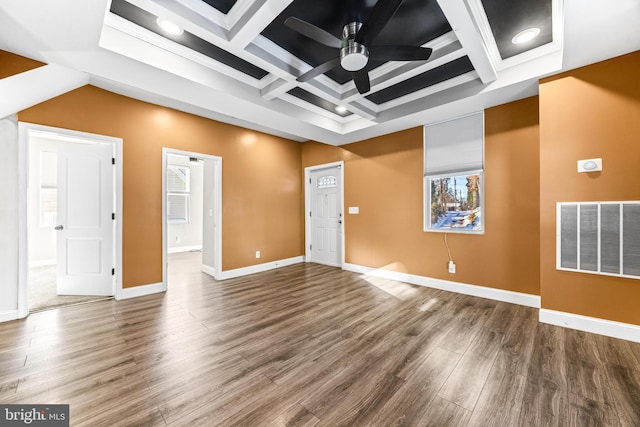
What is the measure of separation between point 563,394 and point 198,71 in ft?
13.9

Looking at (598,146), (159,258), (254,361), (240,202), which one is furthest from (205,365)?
(598,146)

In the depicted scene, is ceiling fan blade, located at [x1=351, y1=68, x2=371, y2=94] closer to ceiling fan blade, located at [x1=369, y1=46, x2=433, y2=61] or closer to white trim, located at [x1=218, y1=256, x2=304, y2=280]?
ceiling fan blade, located at [x1=369, y1=46, x2=433, y2=61]

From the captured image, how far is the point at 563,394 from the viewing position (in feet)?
5.40

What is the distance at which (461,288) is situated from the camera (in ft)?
11.9

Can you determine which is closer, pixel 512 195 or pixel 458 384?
pixel 458 384

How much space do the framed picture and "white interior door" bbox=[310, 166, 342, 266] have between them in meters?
1.96

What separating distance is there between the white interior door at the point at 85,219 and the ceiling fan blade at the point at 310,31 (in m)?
3.25

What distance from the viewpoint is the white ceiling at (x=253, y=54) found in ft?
6.09

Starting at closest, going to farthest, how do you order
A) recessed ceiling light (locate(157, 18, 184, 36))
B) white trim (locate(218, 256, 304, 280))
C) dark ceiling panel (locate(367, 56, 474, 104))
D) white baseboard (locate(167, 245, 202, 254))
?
recessed ceiling light (locate(157, 18, 184, 36)) → dark ceiling panel (locate(367, 56, 474, 104)) → white trim (locate(218, 256, 304, 280)) → white baseboard (locate(167, 245, 202, 254))

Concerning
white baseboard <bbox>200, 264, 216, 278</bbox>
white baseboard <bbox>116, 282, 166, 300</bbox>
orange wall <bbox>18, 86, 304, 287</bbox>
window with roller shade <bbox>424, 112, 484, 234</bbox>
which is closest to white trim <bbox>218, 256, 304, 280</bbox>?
orange wall <bbox>18, 86, 304, 287</bbox>

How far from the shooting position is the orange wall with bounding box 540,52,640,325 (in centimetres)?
231

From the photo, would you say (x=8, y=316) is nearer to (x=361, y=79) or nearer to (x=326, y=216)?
(x=361, y=79)

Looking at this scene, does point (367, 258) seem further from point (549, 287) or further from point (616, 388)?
point (616, 388)

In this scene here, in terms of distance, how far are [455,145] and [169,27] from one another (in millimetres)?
3770
